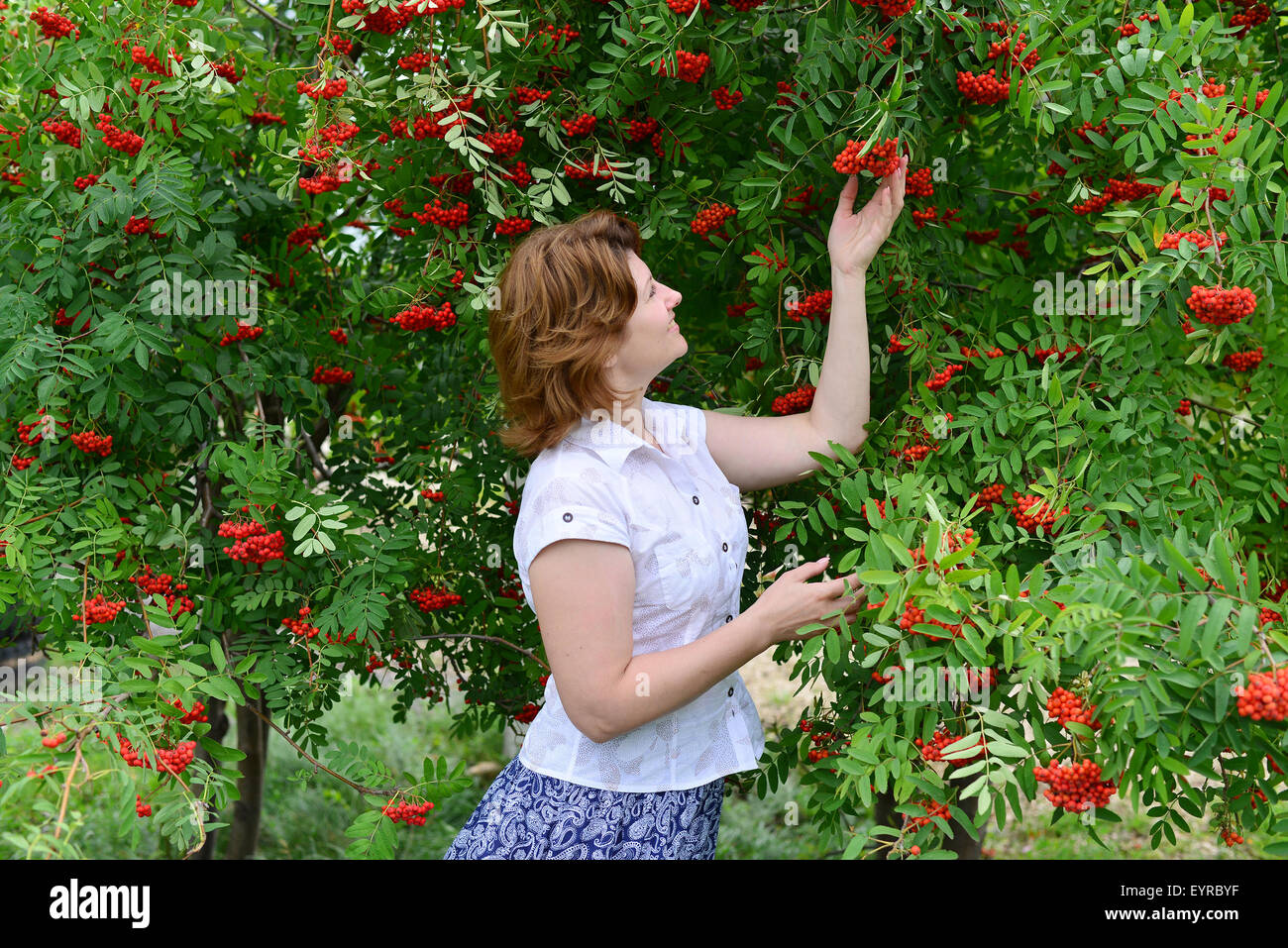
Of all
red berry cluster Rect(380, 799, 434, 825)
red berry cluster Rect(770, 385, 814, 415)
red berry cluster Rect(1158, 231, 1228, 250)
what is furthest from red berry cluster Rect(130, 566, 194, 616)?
red berry cluster Rect(1158, 231, 1228, 250)

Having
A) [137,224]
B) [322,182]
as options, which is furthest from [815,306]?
[137,224]

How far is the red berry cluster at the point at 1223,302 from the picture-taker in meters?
1.94

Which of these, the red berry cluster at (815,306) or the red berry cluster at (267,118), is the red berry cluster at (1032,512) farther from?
the red berry cluster at (267,118)

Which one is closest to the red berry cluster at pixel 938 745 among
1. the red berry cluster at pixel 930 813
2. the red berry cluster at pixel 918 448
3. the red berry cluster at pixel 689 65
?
the red berry cluster at pixel 930 813

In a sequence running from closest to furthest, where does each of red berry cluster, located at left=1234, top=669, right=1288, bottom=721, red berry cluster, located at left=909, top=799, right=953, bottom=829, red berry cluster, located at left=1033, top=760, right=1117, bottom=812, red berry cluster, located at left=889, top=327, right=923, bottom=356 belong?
1. red berry cluster, located at left=1234, top=669, right=1288, bottom=721
2. red berry cluster, located at left=1033, top=760, right=1117, bottom=812
3. red berry cluster, located at left=909, top=799, right=953, bottom=829
4. red berry cluster, located at left=889, top=327, right=923, bottom=356

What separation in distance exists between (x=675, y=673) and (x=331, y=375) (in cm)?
159

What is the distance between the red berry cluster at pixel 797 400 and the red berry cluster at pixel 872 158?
528 mm

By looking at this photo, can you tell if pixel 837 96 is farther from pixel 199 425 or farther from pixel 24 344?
pixel 24 344

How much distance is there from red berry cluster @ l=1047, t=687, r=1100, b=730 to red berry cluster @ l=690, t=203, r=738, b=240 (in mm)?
1373

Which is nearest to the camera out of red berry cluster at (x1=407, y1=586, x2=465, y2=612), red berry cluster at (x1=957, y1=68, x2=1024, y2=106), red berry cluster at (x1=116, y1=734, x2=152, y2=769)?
red berry cluster at (x1=116, y1=734, x2=152, y2=769)

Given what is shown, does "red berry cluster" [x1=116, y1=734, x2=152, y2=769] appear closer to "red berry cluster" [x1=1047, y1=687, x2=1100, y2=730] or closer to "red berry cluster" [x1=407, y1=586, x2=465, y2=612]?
"red berry cluster" [x1=407, y1=586, x2=465, y2=612]

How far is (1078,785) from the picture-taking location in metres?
1.63

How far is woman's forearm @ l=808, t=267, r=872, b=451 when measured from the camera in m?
2.29

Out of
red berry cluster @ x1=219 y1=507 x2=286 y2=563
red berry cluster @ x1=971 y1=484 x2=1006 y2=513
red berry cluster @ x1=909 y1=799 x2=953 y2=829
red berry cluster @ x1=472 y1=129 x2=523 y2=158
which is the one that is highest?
red berry cluster @ x1=472 y1=129 x2=523 y2=158
